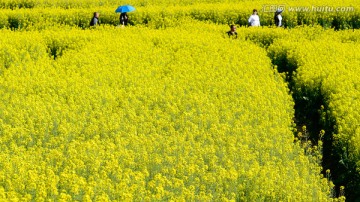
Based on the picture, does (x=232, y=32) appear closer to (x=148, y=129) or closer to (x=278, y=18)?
(x=278, y=18)

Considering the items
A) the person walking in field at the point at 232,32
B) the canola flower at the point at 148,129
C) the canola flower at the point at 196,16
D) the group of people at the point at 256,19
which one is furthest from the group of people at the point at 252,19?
the canola flower at the point at 148,129

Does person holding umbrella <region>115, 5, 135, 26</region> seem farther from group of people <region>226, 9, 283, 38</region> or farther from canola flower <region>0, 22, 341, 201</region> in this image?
canola flower <region>0, 22, 341, 201</region>

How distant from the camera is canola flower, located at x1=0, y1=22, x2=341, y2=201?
667 centimetres

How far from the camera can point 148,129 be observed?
28.4 ft

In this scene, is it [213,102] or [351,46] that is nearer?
[213,102]

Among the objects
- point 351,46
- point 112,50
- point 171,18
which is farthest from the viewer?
point 171,18

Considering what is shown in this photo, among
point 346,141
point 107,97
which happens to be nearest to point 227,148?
point 346,141

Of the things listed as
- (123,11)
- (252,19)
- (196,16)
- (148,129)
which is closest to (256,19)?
(252,19)

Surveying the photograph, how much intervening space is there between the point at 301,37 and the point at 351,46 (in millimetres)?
2072

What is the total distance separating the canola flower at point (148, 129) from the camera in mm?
6672

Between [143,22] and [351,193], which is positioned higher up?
[143,22]

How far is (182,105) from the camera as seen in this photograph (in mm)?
9969

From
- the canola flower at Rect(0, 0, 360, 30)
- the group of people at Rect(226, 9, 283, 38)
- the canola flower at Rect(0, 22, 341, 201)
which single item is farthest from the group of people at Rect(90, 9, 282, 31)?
the canola flower at Rect(0, 22, 341, 201)

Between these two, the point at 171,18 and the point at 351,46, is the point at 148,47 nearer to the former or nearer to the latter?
the point at 351,46
